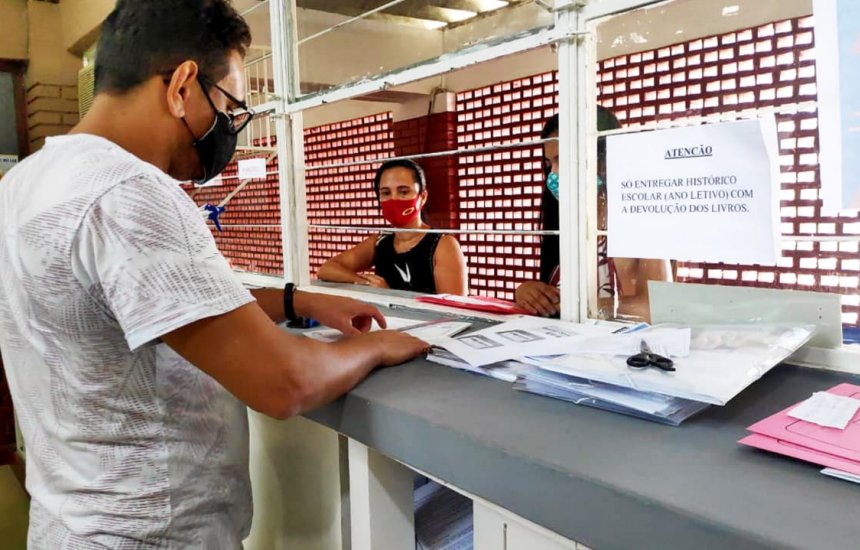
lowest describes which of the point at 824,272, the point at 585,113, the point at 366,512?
the point at 366,512

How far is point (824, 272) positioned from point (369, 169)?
417cm

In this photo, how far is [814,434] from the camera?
55cm

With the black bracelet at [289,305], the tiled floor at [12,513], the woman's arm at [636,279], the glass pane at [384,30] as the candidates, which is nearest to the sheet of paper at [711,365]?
the woman's arm at [636,279]

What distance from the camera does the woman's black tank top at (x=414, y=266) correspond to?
2.22 metres

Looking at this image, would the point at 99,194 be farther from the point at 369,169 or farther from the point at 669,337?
the point at 369,169

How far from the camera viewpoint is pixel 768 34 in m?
2.87

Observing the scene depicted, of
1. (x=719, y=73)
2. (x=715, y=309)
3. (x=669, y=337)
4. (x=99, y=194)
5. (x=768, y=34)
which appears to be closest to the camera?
(x=99, y=194)

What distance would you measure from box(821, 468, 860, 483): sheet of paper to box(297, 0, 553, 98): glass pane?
10.7ft

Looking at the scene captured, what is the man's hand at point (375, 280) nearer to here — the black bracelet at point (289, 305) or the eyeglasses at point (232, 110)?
the black bracelet at point (289, 305)

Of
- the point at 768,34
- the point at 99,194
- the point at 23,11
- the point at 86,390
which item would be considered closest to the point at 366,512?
Answer: the point at 86,390

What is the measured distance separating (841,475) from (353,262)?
2038 millimetres

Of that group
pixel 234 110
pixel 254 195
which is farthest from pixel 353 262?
pixel 234 110

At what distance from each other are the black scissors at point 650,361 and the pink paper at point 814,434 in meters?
0.11

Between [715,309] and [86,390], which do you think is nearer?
[86,390]
